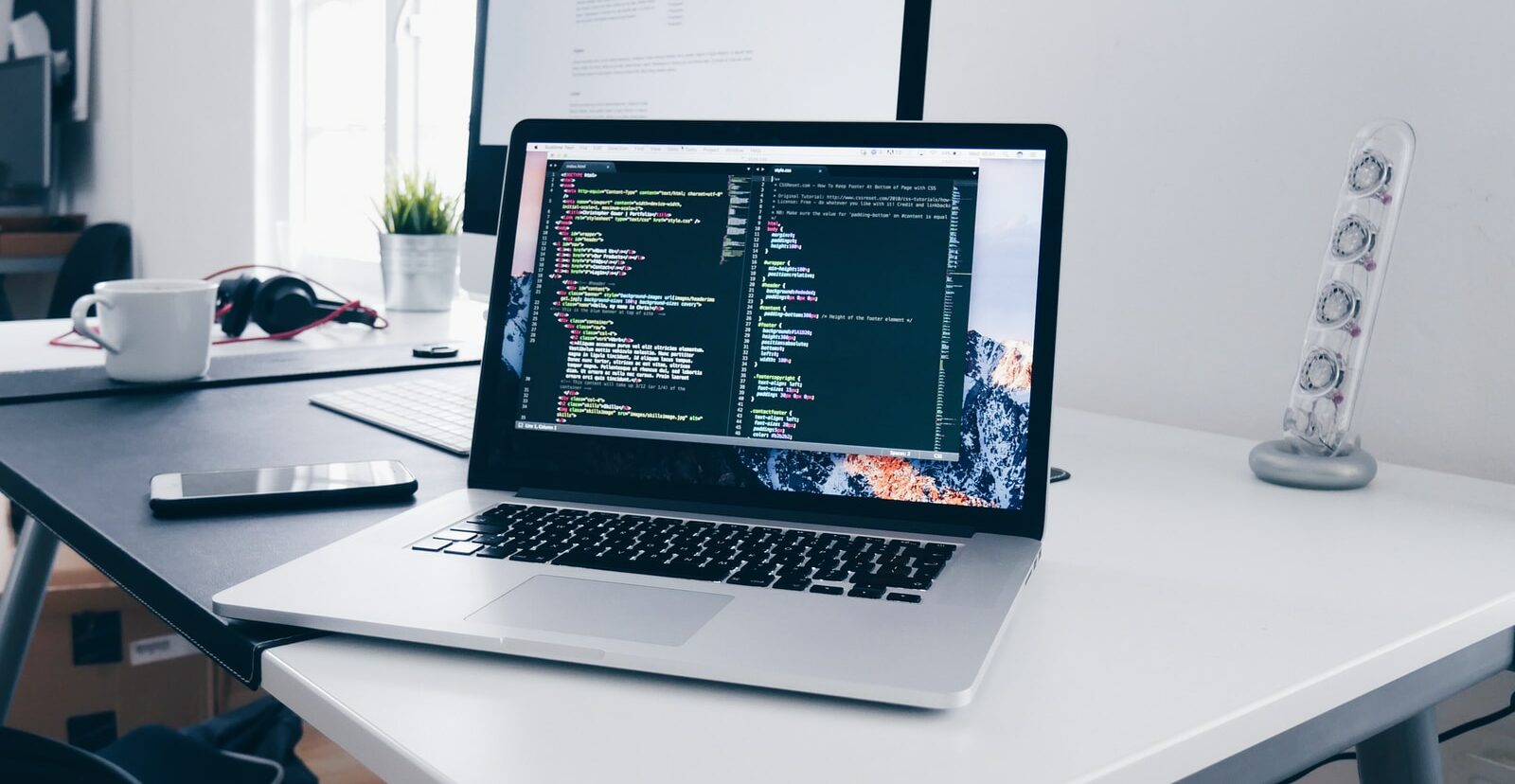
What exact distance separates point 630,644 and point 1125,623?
23cm

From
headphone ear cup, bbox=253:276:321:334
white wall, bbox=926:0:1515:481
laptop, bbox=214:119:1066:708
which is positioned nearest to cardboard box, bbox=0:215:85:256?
headphone ear cup, bbox=253:276:321:334

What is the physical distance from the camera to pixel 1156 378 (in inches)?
41.1

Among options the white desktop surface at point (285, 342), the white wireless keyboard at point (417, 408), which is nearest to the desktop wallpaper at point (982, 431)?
the white wireless keyboard at point (417, 408)

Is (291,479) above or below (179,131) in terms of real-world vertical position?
below

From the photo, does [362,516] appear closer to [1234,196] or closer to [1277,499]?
[1277,499]

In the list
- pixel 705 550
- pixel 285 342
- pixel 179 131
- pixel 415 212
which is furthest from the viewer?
pixel 179 131

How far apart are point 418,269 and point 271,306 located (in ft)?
0.97

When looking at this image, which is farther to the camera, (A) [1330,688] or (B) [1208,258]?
(B) [1208,258]

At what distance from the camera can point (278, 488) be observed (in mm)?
654

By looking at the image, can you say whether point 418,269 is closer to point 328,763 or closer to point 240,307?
point 240,307

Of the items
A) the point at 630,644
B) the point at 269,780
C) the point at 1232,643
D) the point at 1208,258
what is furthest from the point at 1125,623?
the point at 269,780

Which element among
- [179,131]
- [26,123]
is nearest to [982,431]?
[179,131]

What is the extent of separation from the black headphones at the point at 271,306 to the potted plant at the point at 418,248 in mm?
227

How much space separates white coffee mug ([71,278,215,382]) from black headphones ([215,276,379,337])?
325mm
